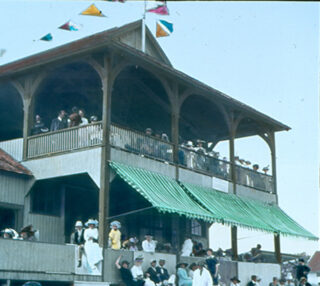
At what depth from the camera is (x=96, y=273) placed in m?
17.4

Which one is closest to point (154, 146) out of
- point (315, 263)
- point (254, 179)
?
point (254, 179)

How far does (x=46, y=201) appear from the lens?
861 inches

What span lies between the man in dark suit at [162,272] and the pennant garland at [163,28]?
10.4 m

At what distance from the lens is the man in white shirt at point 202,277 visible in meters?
18.4

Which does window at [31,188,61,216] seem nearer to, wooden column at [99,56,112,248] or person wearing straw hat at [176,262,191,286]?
wooden column at [99,56,112,248]

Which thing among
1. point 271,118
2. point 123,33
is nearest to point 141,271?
point 123,33

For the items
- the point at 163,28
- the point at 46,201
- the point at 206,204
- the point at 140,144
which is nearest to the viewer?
the point at 140,144

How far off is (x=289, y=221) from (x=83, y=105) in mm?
10925

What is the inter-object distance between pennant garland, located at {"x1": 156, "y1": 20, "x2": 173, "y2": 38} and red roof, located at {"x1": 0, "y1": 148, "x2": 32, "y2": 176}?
27.6ft

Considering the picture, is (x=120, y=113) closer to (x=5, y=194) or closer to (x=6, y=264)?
(x=5, y=194)

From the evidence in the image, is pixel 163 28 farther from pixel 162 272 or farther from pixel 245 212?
pixel 162 272

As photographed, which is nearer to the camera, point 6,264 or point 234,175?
point 6,264

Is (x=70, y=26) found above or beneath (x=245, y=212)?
above

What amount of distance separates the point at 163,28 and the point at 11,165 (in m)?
9.25
